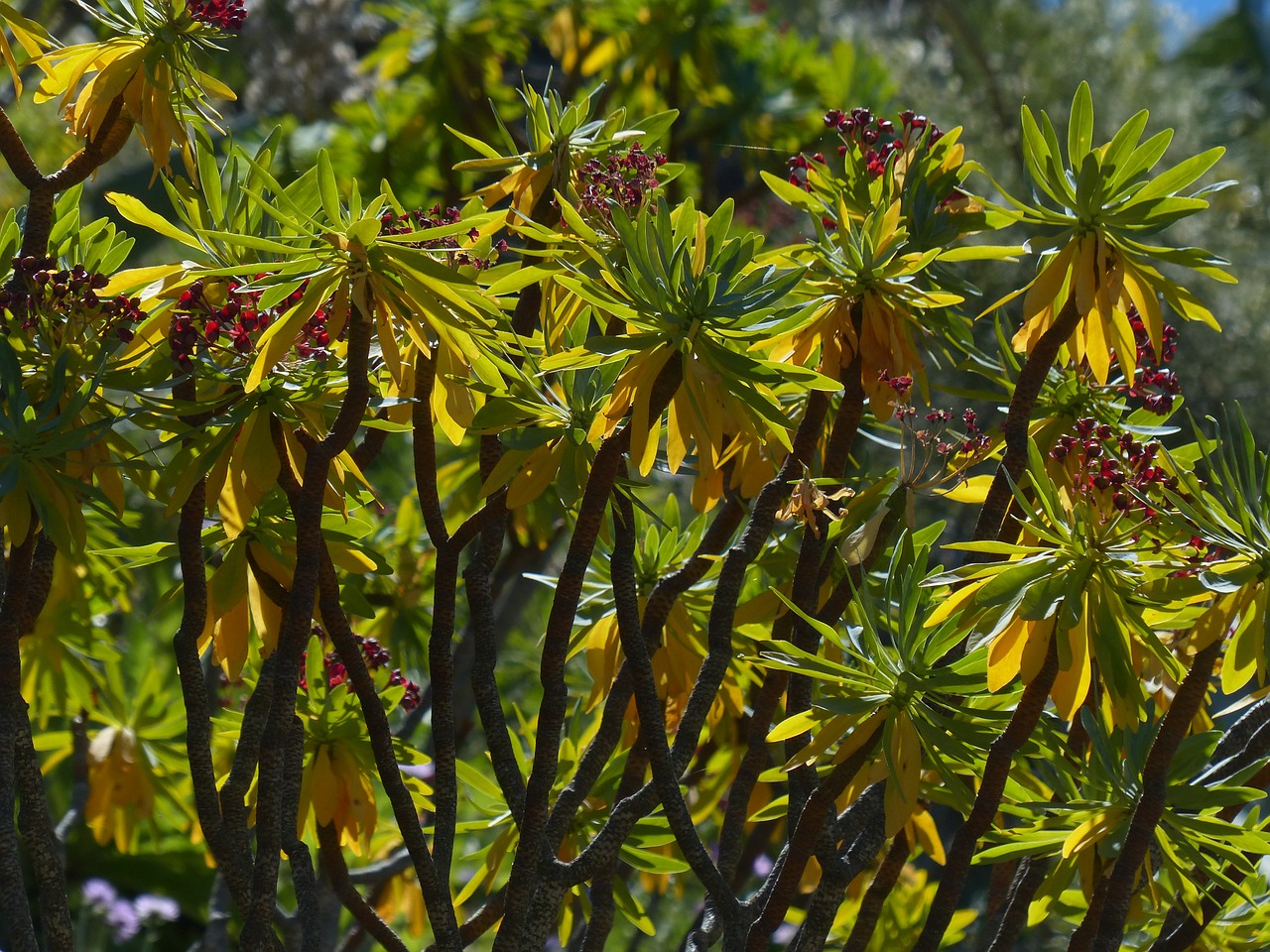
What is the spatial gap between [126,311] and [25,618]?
0.40 m

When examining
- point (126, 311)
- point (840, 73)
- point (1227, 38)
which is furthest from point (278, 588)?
point (1227, 38)

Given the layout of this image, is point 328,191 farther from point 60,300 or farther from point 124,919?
point 124,919

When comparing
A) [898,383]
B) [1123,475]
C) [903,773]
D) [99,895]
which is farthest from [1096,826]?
[99,895]

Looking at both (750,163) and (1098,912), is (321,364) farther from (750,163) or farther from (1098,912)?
(750,163)

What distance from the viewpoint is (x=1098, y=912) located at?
1379mm

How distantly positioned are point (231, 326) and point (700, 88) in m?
2.79

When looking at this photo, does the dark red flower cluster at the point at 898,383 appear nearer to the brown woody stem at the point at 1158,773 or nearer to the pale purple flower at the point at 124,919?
the brown woody stem at the point at 1158,773

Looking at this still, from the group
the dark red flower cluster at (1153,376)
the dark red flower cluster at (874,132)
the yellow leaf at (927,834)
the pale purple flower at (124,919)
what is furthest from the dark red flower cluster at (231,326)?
the pale purple flower at (124,919)

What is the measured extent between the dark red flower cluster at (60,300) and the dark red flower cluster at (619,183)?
47 cm

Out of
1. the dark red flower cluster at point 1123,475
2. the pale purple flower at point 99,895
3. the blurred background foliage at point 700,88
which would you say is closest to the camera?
the dark red flower cluster at point 1123,475

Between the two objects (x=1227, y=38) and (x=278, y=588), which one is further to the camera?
(x=1227, y=38)

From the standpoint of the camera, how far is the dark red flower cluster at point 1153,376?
136cm

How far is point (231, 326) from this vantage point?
4.08ft

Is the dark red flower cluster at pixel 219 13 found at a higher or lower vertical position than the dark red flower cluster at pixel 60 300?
higher
